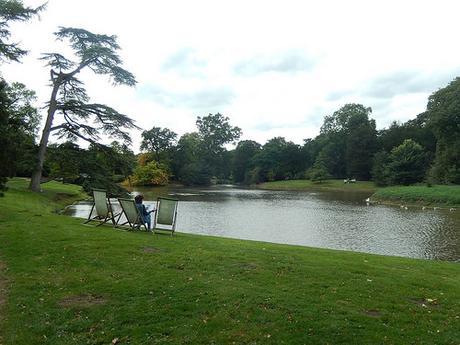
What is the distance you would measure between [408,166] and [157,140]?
6139 cm

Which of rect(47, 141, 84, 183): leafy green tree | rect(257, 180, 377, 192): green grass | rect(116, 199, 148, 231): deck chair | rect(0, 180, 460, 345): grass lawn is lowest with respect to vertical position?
rect(0, 180, 460, 345): grass lawn

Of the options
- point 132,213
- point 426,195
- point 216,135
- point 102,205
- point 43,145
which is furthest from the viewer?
point 216,135

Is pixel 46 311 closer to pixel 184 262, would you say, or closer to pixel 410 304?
pixel 184 262

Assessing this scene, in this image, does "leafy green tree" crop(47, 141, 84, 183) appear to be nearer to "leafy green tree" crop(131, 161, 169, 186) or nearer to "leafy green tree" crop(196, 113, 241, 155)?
"leafy green tree" crop(131, 161, 169, 186)

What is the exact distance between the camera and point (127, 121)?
104 ft

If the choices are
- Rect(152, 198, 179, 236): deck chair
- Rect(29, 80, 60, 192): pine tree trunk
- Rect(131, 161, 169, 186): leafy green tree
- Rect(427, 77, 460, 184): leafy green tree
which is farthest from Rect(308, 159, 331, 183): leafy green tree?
Rect(152, 198, 179, 236): deck chair

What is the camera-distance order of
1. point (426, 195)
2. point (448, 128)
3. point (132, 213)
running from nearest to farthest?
1. point (132, 213)
2. point (426, 195)
3. point (448, 128)

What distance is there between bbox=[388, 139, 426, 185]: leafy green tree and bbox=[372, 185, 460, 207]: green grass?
2628 cm

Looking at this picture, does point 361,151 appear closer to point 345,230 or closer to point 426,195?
point 426,195

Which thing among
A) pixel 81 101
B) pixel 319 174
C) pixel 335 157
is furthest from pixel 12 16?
pixel 335 157

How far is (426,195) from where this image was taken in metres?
48.2

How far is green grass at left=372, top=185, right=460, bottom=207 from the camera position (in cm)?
4472

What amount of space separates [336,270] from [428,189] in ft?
154

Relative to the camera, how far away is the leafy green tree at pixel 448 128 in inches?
2276
